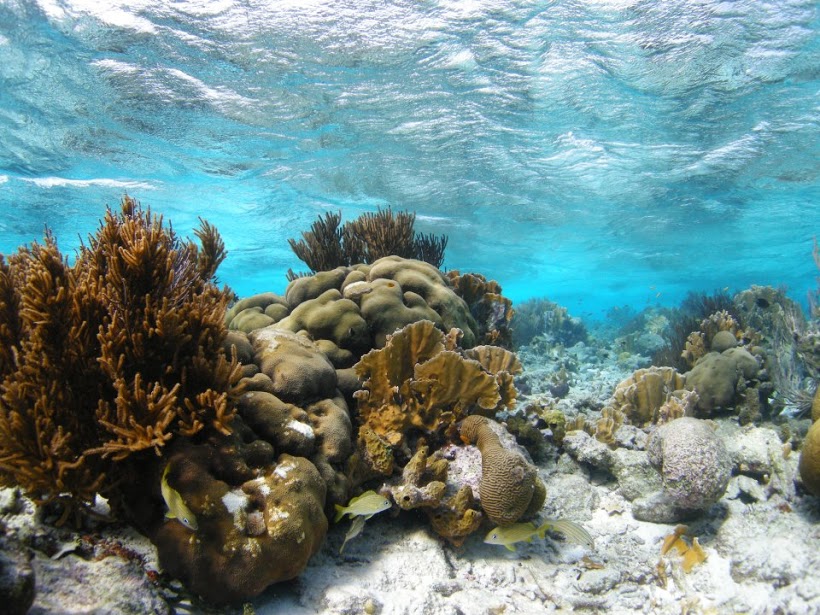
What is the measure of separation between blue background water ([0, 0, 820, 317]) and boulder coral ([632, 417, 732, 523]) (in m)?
7.85

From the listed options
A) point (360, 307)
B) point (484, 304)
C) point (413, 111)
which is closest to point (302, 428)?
point (360, 307)

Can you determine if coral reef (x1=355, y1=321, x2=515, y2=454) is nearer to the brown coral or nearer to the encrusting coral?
the brown coral

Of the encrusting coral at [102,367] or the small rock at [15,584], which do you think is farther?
the encrusting coral at [102,367]

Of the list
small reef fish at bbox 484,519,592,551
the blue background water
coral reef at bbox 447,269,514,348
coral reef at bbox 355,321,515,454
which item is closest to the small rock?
A: coral reef at bbox 355,321,515,454

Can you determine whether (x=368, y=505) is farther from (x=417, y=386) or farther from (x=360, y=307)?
(x=360, y=307)

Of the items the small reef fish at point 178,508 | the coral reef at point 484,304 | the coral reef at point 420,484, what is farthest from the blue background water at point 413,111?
the coral reef at point 484,304

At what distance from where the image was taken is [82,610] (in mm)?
2266

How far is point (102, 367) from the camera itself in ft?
9.59

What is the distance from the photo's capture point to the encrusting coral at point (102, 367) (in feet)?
8.68

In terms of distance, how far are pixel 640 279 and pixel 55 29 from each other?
52288 mm

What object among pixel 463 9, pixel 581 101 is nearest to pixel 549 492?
pixel 463 9

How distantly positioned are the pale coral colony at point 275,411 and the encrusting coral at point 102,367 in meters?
0.01

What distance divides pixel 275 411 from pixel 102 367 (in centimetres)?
144

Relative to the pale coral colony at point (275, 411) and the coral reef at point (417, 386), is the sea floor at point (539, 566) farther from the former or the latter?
the coral reef at point (417, 386)
